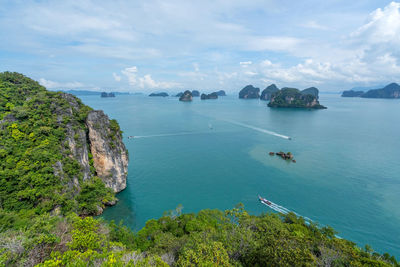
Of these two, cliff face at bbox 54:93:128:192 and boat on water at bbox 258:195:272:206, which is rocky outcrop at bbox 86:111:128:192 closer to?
cliff face at bbox 54:93:128:192

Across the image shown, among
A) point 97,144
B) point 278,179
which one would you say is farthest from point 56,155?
point 278,179

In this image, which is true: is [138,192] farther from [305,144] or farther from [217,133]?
[305,144]

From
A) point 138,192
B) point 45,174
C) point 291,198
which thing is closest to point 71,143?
point 45,174

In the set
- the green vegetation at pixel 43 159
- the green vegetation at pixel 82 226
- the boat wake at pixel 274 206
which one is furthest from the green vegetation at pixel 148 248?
the boat wake at pixel 274 206

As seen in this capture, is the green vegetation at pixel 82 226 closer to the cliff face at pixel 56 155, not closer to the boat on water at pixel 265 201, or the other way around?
the cliff face at pixel 56 155

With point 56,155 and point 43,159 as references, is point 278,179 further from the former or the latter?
point 43,159
